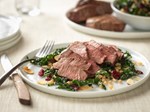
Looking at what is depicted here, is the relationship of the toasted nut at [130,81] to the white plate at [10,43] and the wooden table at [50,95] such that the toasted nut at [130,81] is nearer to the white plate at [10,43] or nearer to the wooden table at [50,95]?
the wooden table at [50,95]

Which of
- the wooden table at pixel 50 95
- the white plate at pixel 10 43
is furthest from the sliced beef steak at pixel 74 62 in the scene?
the white plate at pixel 10 43

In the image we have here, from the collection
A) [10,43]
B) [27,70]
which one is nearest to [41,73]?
[27,70]

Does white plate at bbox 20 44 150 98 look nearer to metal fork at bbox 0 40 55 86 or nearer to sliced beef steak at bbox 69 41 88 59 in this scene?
metal fork at bbox 0 40 55 86

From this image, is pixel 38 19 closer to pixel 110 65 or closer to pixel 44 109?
pixel 110 65

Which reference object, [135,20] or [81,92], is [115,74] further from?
[135,20]

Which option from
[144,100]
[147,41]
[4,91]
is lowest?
[147,41]

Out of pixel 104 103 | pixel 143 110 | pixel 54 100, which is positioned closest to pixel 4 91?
pixel 54 100

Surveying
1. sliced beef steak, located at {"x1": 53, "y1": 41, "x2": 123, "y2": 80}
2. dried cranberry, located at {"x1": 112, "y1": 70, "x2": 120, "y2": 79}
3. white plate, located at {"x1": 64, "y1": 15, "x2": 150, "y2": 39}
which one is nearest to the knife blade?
sliced beef steak, located at {"x1": 53, "y1": 41, "x2": 123, "y2": 80}

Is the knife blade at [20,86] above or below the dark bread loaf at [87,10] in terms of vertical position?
above
